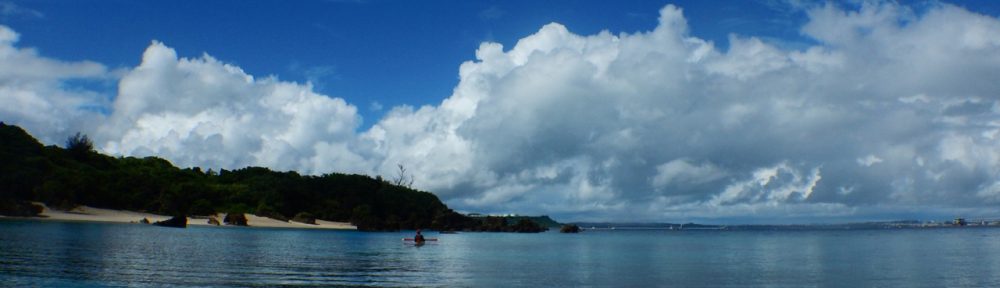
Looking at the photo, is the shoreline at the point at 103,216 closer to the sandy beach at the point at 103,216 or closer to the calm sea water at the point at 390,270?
the sandy beach at the point at 103,216

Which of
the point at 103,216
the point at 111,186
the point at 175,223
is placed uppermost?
the point at 111,186

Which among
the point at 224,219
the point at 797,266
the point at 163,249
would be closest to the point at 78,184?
the point at 224,219

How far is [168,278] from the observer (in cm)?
4078

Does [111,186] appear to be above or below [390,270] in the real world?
above

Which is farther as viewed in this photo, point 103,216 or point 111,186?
point 111,186

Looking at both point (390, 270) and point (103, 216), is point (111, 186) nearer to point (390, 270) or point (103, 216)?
point (103, 216)

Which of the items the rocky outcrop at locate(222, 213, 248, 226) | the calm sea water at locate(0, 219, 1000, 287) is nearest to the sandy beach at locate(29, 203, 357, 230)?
the rocky outcrop at locate(222, 213, 248, 226)

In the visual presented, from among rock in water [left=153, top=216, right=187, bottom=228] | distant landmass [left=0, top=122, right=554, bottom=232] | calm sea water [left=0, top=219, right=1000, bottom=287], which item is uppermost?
distant landmass [left=0, top=122, right=554, bottom=232]

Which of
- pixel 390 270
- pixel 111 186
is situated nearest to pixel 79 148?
pixel 111 186

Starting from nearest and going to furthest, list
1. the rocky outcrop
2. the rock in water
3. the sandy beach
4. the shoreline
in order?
1. the rock in water
2. the shoreline
3. the sandy beach
4. the rocky outcrop

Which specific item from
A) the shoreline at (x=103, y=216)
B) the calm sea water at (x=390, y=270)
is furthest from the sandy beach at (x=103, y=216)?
the calm sea water at (x=390, y=270)

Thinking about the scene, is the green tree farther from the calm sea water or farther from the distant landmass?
the calm sea water

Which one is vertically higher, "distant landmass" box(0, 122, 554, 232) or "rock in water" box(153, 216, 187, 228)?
"distant landmass" box(0, 122, 554, 232)

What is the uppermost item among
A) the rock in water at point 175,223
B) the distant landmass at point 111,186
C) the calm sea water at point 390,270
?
the distant landmass at point 111,186
